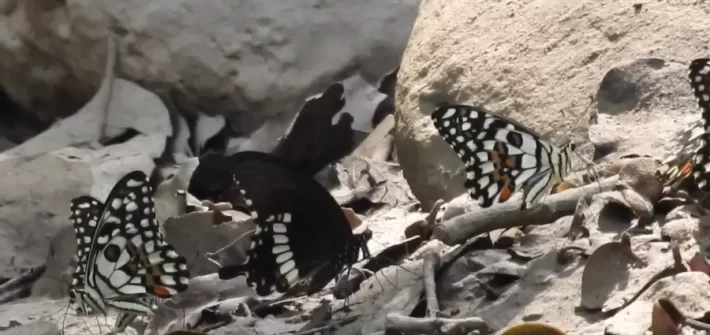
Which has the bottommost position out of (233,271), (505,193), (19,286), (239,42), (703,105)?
(19,286)

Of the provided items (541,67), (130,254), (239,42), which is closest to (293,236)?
(130,254)

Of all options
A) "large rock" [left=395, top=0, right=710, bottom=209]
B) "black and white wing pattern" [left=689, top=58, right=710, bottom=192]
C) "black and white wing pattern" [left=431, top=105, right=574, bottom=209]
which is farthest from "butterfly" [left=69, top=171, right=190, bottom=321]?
"black and white wing pattern" [left=689, top=58, right=710, bottom=192]

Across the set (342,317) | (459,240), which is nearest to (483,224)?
(459,240)

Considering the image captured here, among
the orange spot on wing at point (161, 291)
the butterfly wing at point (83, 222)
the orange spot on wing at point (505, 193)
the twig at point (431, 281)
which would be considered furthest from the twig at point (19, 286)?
the orange spot on wing at point (505, 193)

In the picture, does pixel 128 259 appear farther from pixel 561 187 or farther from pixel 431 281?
pixel 561 187

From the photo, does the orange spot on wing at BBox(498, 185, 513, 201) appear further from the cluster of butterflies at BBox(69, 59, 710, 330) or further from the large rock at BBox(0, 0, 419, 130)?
the large rock at BBox(0, 0, 419, 130)

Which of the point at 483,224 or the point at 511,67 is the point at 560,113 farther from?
the point at 483,224
